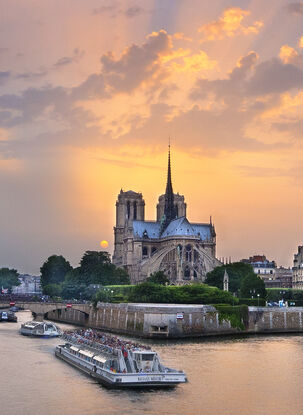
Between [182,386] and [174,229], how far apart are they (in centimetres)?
12582

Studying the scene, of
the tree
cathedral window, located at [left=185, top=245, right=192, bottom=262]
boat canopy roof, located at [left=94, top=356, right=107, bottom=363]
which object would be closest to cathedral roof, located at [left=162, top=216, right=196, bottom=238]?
cathedral window, located at [left=185, top=245, right=192, bottom=262]

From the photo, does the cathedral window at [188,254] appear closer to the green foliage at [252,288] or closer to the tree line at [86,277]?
the tree line at [86,277]

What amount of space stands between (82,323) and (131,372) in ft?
200

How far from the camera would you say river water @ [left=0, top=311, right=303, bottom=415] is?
43.1 metres

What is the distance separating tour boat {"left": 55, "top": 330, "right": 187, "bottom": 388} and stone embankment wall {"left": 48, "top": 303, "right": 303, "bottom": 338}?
22996 millimetres

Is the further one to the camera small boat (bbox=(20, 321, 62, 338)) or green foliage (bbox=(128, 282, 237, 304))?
green foliage (bbox=(128, 282, 237, 304))

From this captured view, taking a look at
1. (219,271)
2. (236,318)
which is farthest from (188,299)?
(219,271)

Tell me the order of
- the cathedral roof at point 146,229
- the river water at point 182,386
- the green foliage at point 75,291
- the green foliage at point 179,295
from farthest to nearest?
the cathedral roof at point 146,229 → the green foliage at point 75,291 → the green foliage at point 179,295 → the river water at point 182,386

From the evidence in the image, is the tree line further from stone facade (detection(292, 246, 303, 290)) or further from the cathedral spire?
stone facade (detection(292, 246, 303, 290))

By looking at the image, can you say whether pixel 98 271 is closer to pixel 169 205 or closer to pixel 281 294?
pixel 281 294

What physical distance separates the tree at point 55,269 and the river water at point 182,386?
9049 centimetres

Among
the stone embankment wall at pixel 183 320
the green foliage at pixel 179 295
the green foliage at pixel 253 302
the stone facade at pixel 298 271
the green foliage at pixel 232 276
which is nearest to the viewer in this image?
the stone embankment wall at pixel 183 320

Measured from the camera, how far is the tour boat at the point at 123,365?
1866 inches

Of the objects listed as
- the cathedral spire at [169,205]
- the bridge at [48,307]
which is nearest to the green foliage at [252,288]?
the bridge at [48,307]
